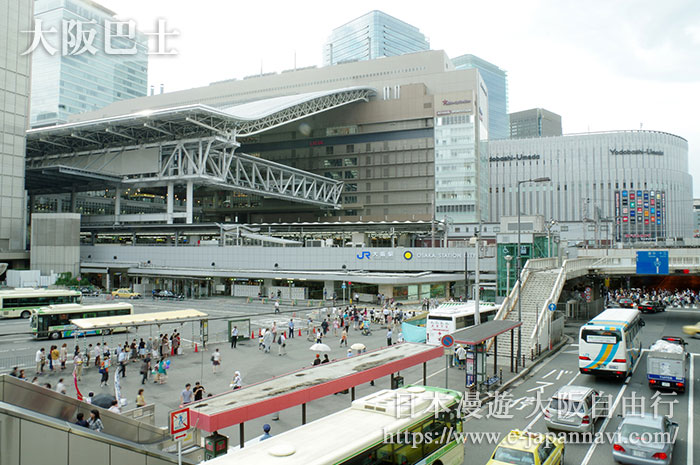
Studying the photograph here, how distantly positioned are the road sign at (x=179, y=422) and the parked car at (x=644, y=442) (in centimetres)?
1109

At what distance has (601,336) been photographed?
68.8ft

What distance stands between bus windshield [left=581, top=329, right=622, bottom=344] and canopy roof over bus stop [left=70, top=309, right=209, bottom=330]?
21.6 meters

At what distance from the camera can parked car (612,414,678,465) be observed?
40.2 feet

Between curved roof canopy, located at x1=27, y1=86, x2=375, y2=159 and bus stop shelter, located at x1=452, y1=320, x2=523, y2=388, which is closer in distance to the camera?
bus stop shelter, located at x1=452, y1=320, x2=523, y2=388

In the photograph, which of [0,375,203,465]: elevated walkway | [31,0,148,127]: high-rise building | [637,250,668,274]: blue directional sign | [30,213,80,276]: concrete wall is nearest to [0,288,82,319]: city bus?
[30,213,80,276]: concrete wall

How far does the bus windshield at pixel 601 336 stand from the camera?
20625mm

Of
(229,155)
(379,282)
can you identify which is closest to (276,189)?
(229,155)

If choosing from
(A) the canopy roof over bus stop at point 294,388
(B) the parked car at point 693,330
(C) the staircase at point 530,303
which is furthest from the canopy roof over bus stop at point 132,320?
(B) the parked car at point 693,330

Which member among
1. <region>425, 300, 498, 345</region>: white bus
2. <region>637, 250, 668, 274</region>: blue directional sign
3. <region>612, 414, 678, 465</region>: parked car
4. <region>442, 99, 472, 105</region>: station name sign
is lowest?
<region>612, 414, 678, 465</region>: parked car

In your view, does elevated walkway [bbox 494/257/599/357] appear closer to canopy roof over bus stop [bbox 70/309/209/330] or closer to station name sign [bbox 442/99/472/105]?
canopy roof over bus stop [bbox 70/309/209/330]

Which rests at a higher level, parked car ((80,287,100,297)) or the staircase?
the staircase

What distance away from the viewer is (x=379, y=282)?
5425 centimetres

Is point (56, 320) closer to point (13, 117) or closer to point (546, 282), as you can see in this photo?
point (546, 282)

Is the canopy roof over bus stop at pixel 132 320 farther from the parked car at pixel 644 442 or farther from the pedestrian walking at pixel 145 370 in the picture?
the parked car at pixel 644 442
